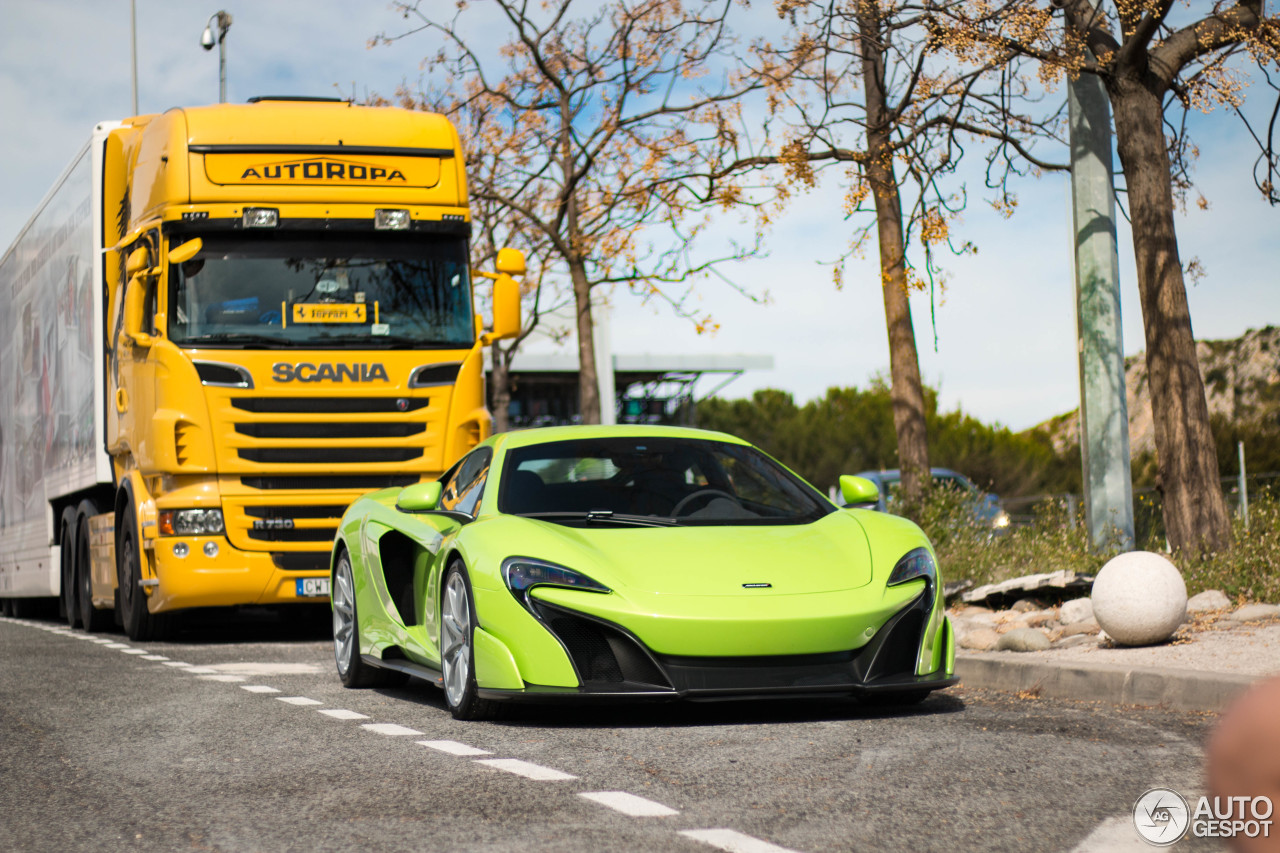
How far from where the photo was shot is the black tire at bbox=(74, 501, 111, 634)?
16.2 meters

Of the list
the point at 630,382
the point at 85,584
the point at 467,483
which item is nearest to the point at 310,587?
the point at 85,584

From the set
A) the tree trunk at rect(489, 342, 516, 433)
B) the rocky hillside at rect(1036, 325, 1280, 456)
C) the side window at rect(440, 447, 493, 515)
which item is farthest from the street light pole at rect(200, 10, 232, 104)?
the rocky hillside at rect(1036, 325, 1280, 456)

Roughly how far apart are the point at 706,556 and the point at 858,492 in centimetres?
103

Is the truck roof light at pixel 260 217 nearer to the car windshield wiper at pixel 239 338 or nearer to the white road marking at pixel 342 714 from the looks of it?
the car windshield wiper at pixel 239 338

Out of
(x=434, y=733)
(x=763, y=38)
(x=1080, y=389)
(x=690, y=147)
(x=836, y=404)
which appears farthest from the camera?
(x=836, y=404)

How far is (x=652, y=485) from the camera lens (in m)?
8.26

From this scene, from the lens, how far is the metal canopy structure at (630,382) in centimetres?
5197

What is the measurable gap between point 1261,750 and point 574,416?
5752 centimetres

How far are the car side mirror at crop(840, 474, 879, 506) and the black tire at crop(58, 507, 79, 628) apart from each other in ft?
36.4

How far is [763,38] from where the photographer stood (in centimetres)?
1680

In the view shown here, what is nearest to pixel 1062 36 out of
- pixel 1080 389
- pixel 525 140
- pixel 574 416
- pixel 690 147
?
pixel 1080 389

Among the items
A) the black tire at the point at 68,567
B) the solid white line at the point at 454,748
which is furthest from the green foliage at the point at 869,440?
the solid white line at the point at 454,748

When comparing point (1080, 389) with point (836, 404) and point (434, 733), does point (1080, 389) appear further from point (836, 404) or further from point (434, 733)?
point (836, 404)

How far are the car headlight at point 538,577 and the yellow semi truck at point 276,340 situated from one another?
21.8ft
